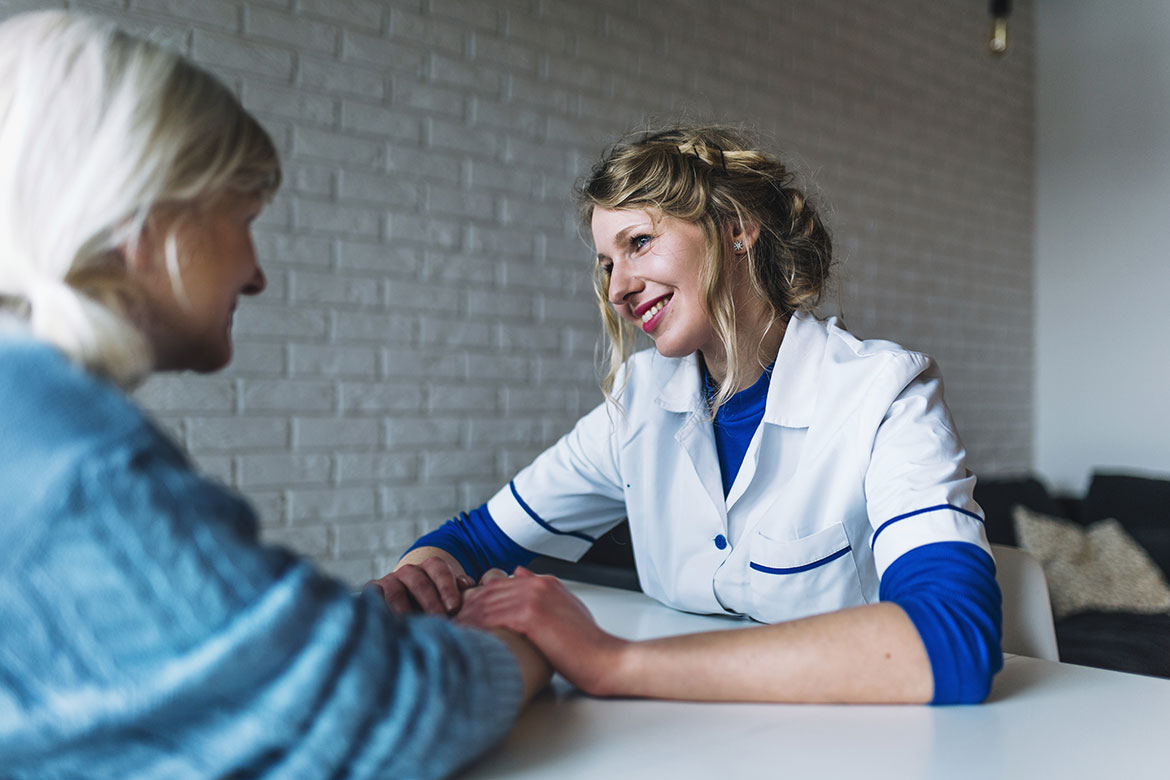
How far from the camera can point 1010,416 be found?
4.52 metres

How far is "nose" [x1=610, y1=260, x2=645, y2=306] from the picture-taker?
61.1 inches

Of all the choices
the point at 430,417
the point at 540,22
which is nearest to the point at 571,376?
the point at 430,417

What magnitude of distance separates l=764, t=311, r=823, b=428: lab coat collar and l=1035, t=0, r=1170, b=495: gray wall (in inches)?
131

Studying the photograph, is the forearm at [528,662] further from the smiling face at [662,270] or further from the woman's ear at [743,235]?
the woman's ear at [743,235]

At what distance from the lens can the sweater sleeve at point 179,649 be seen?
552 mm

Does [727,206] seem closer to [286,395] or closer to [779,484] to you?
[779,484]

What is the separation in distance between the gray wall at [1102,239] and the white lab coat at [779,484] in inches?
132

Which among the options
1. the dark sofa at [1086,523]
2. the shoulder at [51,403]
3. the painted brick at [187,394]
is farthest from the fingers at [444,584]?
the painted brick at [187,394]

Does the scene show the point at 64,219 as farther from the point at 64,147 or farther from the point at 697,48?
the point at 697,48

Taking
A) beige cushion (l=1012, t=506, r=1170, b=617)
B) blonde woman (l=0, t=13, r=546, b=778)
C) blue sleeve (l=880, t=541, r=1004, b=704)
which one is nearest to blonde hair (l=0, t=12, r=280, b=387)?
blonde woman (l=0, t=13, r=546, b=778)

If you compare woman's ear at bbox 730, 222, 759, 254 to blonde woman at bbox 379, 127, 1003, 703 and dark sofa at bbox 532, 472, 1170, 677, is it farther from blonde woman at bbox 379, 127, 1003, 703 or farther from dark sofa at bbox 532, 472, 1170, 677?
dark sofa at bbox 532, 472, 1170, 677

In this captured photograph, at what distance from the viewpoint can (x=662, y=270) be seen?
1.52m

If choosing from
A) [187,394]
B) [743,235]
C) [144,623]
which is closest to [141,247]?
[144,623]

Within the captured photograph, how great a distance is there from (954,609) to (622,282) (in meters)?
0.78
